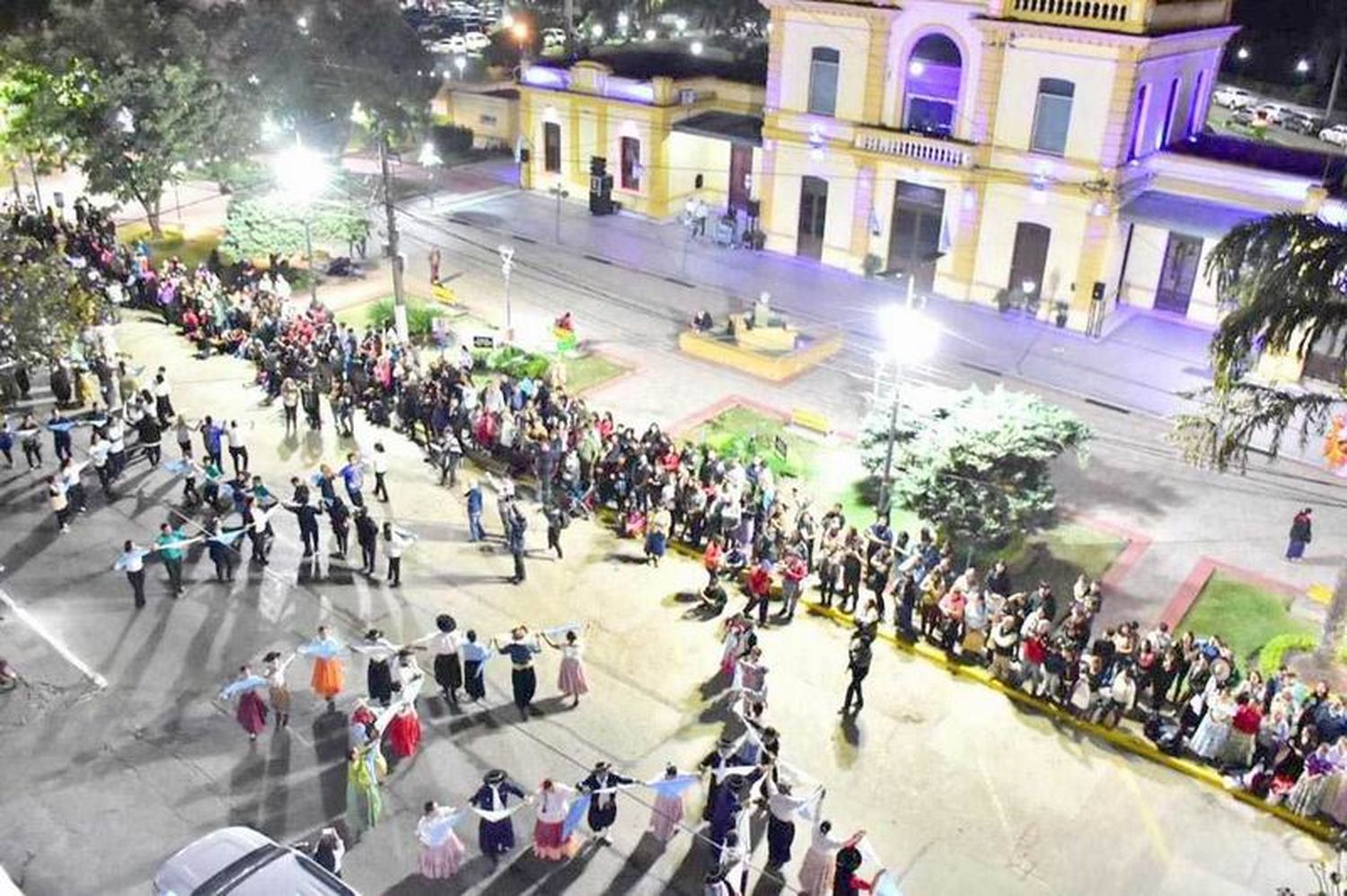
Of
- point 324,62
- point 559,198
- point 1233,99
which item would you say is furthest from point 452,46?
point 1233,99

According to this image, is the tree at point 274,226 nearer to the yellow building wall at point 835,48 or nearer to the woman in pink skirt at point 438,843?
the yellow building wall at point 835,48

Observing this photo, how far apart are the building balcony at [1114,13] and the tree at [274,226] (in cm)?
1939

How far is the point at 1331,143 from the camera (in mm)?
48781

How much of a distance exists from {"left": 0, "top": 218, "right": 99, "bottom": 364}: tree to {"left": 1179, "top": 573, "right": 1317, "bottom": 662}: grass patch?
21202 millimetres

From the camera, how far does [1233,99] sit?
58.2 metres

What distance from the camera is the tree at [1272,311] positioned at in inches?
599

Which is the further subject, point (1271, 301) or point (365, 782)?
point (1271, 301)

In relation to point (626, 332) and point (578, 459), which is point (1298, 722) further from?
point (626, 332)

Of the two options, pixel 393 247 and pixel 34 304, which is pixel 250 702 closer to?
pixel 34 304

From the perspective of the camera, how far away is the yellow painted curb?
13789 millimetres

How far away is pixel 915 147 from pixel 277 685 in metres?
24.8

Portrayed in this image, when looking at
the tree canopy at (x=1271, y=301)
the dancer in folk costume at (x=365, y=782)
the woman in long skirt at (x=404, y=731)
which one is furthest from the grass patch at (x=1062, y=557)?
the dancer in folk costume at (x=365, y=782)

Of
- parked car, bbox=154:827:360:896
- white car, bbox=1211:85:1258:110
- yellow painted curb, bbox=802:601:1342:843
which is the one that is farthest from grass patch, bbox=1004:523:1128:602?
white car, bbox=1211:85:1258:110

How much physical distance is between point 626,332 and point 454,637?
16319mm
